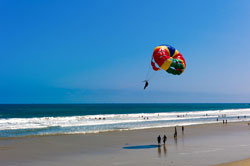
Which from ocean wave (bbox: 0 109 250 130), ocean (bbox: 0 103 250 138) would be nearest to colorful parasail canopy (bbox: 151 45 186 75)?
ocean (bbox: 0 103 250 138)

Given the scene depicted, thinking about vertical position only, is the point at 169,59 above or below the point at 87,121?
above

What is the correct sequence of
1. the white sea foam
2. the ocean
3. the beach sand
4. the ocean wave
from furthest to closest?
the ocean wave < the white sea foam < the ocean < the beach sand

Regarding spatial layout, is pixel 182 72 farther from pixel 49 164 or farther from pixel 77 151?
pixel 49 164

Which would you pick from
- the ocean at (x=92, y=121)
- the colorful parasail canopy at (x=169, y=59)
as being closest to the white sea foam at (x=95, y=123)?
the ocean at (x=92, y=121)

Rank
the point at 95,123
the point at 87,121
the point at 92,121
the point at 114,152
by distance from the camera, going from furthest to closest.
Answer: the point at 87,121 < the point at 92,121 < the point at 95,123 < the point at 114,152

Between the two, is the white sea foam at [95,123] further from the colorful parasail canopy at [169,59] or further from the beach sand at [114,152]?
the colorful parasail canopy at [169,59]

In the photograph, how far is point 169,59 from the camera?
19.5 meters

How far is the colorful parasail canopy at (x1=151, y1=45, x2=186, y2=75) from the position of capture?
19.4m

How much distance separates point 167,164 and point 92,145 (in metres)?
8.06

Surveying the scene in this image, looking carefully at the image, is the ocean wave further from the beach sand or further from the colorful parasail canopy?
the colorful parasail canopy

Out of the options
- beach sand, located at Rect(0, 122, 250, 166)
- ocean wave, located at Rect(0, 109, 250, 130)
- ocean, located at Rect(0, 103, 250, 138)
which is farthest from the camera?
ocean wave, located at Rect(0, 109, 250, 130)

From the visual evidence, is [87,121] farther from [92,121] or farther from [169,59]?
[169,59]

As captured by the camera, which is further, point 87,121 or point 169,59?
point 87,121

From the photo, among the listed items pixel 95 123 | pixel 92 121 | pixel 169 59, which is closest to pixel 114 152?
pixel 169 59
